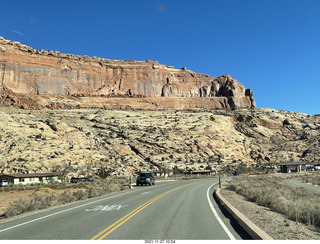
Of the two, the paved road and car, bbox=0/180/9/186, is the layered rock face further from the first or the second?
the paved road

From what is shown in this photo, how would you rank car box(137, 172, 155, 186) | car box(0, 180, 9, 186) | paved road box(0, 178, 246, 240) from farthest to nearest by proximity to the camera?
car box(0, 180, 9, 186) → car box(137, 172, 155, 186) → paved road box(0, 178, 246, 240)

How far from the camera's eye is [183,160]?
7375cm

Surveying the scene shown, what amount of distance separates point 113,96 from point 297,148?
7675 cm

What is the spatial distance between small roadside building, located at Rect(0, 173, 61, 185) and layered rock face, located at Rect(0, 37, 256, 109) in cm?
5980

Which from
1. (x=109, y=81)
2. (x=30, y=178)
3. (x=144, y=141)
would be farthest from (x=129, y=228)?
(x=109, y=81)

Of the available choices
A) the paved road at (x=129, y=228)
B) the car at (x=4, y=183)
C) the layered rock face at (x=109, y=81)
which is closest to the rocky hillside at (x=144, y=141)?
the car at (x=4, y=183)

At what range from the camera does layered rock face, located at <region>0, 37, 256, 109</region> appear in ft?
367

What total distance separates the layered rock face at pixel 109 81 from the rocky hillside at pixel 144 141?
2129cm

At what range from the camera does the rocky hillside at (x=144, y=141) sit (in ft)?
181

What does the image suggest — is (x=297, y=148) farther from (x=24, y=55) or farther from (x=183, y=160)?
(x=24, y=55)

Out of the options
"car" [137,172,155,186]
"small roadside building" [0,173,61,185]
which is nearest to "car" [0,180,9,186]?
"small roadside building" [0,173,61,185]

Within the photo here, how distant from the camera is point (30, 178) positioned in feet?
150

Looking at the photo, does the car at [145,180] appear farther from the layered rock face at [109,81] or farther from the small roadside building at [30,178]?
the layered rock face at [109,81]

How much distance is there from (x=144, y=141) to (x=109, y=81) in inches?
2630
